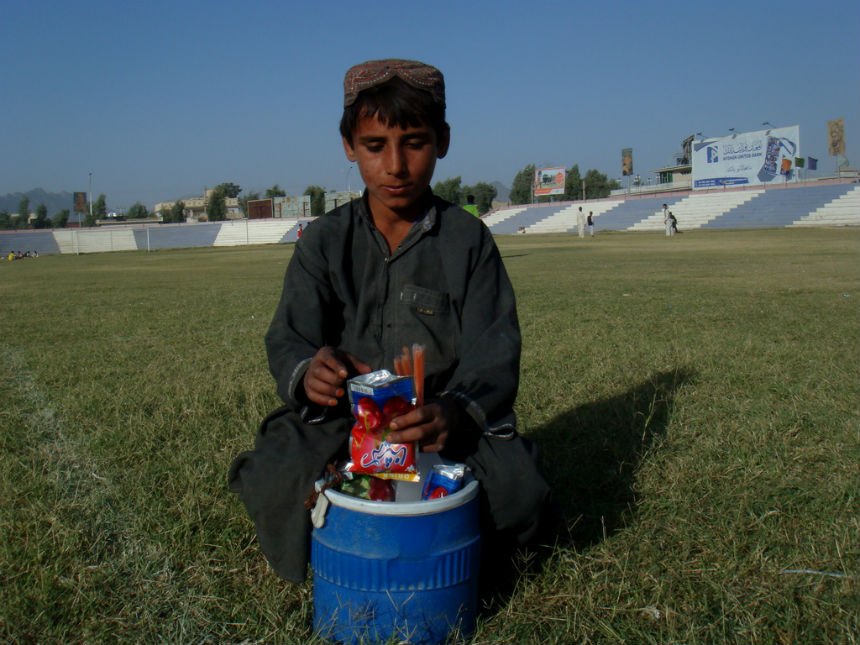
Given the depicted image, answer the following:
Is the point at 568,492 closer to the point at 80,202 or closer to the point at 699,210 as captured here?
the point at 699,210

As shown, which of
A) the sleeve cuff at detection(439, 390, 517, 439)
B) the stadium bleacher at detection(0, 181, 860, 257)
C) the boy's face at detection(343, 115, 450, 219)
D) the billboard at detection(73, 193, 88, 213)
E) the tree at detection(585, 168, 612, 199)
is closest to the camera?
the sleeve cuff at detection(439, 390, 517, 439)

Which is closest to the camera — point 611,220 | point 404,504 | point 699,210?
point 404,504

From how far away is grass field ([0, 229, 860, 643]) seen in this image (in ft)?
6.13

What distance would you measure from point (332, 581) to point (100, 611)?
0.68 m

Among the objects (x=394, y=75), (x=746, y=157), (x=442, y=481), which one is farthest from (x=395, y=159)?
(x=746, y=157)

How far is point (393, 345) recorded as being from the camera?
2.03m

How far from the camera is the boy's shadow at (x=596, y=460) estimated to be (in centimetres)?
234

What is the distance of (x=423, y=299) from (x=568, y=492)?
44.7 inches

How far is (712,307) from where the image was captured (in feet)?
27.2

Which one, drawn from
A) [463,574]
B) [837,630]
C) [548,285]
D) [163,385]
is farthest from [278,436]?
[548,285]

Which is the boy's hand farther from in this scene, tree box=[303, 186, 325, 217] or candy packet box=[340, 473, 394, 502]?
tree box=[303, 186, 325, 217]

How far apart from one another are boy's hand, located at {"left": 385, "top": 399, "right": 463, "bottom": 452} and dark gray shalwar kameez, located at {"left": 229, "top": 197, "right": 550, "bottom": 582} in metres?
0.11

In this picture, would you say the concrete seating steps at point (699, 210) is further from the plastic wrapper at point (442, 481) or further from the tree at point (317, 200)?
the plastic wrapper at point (442, 481)

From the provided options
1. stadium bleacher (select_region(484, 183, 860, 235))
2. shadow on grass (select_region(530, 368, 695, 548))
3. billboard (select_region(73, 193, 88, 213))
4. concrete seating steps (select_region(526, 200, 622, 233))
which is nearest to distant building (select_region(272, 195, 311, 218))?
billboard (select_region(73, 193, 88, 213))
